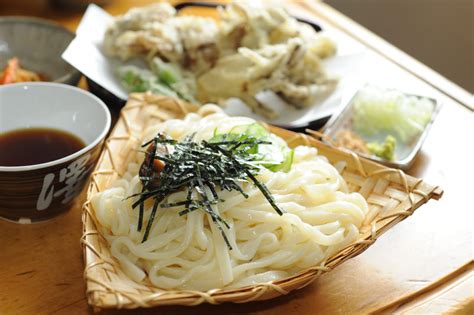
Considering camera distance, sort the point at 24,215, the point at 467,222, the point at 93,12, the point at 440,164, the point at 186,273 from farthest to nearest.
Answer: the point at 93,12 → the point at 440,164 → the point at 467,222 → the point at 24,215 → the point at 186,273

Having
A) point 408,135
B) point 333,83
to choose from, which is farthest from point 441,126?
point 333,83

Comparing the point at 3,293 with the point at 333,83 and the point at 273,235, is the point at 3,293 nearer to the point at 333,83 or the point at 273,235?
the point at 273,235

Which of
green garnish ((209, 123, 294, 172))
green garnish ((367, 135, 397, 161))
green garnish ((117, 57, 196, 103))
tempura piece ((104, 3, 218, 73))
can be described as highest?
green garnish ((209, 123, 294, 172))

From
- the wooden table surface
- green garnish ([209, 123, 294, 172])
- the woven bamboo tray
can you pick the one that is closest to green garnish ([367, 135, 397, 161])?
the wooden table surface

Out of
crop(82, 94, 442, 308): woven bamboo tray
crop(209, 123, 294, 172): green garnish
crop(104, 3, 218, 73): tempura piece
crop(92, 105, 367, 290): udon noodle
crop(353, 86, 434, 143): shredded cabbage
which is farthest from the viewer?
crop(104, 3, 218, 73): tempura piece

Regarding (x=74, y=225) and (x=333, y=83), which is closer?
(x=74, y=225)

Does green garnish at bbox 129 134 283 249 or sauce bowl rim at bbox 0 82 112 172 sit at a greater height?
green garnish at bbox 129 134 283 249

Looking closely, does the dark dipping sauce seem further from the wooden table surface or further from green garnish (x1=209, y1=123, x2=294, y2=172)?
green garnish (x1=209, y1=123, x2=294, y2=172)
